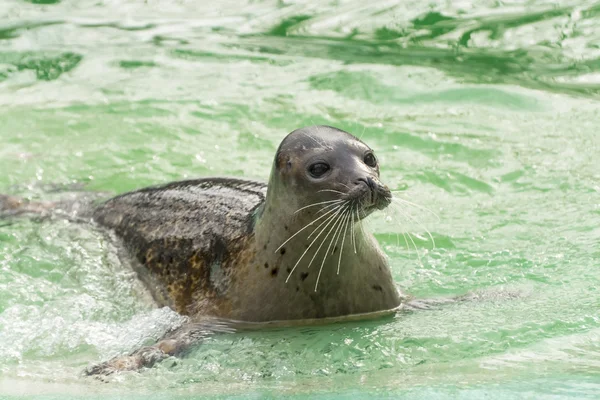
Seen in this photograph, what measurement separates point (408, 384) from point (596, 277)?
1979 mm

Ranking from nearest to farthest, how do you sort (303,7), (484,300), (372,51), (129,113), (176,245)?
1. (484,300)
2. (176,245)
3. (129,113)
4. (372,51)
5. (303,7)

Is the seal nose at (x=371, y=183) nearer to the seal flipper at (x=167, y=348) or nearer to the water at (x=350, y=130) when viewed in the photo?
the water at (x=350, y=130)

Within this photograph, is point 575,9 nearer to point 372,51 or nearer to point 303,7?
point 372,51

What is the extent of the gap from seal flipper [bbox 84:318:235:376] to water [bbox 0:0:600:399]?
0.10 metres

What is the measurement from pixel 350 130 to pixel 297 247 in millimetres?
3511

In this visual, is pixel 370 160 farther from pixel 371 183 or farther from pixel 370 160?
pixel 371 183

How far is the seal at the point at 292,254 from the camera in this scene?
4953 millimetres

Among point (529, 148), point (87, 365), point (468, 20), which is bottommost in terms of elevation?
point (87, 365)

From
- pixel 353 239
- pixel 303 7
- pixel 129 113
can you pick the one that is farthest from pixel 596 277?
pixel 303 7

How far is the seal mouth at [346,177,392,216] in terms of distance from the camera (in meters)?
4.77

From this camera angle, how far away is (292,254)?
5227mm

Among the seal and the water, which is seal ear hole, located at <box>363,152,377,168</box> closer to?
the seal

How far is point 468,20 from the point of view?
1121 centimetres

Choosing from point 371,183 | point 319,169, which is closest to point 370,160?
point 319,169
